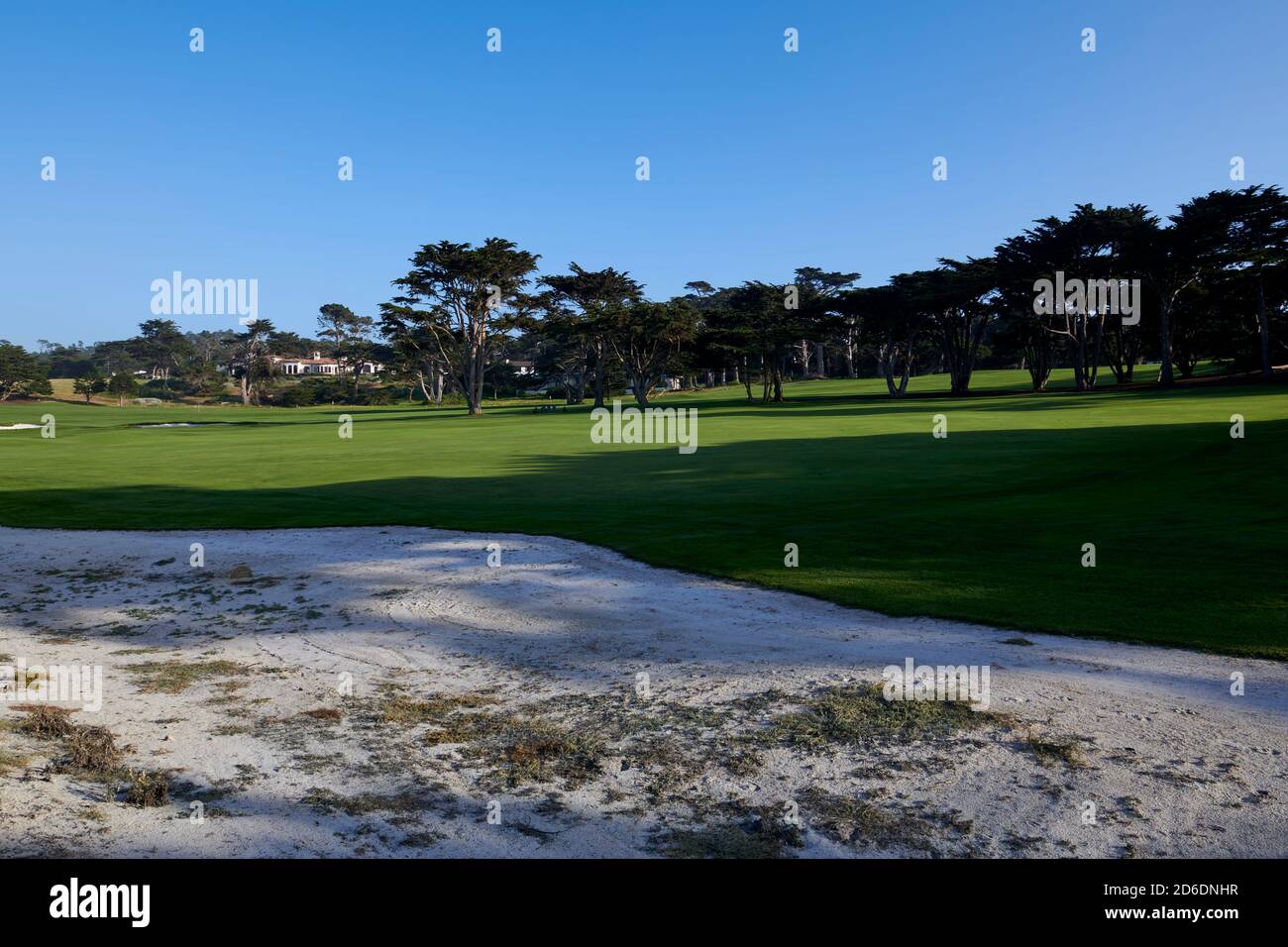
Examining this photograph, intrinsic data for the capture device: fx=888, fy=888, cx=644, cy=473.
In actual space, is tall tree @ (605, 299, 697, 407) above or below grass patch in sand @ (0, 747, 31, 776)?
above

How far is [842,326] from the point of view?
8881cm

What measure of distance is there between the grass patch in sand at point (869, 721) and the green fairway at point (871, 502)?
366 cm

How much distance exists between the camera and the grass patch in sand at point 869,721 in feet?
26.0

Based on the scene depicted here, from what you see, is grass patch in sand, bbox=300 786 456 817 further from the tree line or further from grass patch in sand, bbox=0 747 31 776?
the tree line

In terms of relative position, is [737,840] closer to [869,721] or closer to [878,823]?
[878,823]

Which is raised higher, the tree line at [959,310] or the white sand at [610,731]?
the tree line at [959,310]

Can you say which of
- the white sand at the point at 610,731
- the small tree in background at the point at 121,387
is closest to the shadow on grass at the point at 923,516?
the white sand at the point at 610,731

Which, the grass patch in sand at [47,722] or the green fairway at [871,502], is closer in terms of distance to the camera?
the grass patch in sand at [47,722]

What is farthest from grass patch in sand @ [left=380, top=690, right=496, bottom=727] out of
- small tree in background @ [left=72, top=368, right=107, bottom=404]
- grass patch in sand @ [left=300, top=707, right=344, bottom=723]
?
small tree in background @ [left=72, top=368, right=107, bottom=404]

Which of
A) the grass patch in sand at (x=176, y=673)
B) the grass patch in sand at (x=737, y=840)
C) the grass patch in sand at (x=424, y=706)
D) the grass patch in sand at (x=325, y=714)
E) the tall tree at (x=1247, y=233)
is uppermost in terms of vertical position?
the tall tree at (x=1247, y=233)

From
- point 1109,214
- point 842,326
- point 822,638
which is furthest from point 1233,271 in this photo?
point 822,638

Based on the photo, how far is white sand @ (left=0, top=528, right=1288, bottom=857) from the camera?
622 centimetres

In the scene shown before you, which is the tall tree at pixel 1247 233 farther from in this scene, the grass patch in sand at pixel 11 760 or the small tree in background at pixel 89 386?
the small tree in background at pixel 89 386

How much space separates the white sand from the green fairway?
1.76m
